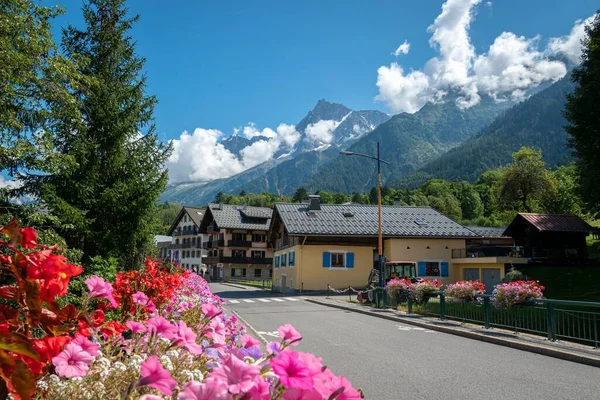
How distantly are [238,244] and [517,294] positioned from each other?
61268 mm

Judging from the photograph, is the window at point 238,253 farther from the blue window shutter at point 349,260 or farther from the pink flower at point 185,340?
the pink flower at point 185,340

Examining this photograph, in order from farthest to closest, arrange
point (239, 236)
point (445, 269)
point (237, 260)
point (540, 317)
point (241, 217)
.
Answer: point (241, 217) < point (239, 236) < point (237, 260) < point (445, 269) < point (540, 317)

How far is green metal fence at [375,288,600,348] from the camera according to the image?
10711 millimetres

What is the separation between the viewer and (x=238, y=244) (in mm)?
71750

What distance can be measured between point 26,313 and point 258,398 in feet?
3.02

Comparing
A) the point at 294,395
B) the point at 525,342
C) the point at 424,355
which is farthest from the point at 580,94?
the point at 294,395

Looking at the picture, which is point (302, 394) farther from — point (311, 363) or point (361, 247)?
point (361, 247)

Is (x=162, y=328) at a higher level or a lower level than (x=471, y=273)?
higher

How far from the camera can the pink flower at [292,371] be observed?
1.33m

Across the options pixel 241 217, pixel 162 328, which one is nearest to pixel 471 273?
pixel 162 328

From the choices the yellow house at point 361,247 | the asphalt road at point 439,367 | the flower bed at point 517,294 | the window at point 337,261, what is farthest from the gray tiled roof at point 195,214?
the flower bed at point 517,294

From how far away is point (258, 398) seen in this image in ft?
4.42

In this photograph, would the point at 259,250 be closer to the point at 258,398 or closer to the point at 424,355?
the point at 424,355

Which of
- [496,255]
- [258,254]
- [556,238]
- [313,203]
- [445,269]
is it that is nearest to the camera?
[496,255]
